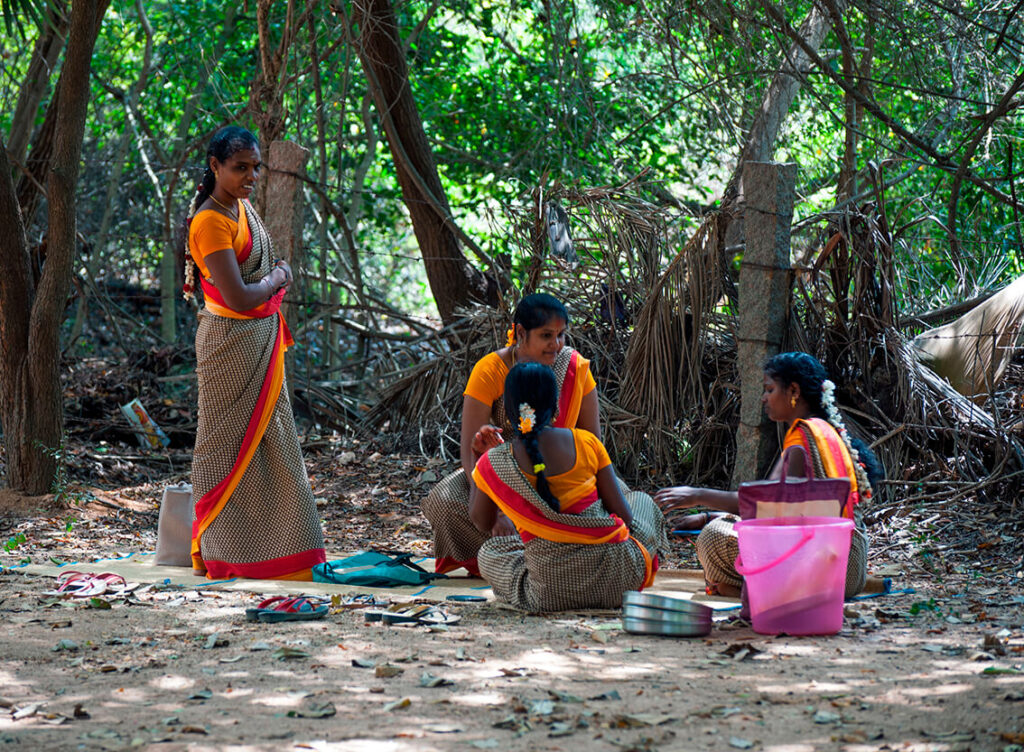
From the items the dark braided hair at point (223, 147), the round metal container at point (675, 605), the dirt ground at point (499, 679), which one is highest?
the dark braided hair at point (223, 147)

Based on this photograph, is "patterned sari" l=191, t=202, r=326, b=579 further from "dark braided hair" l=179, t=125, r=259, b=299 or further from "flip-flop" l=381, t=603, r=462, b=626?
"flip-flop" l=381, t=603, r=462, b=626

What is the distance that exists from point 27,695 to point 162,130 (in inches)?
400

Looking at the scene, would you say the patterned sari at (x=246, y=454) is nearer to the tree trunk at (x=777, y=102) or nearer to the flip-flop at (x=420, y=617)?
the flip-flop at (x=420, y=617)

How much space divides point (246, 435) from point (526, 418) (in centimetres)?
139

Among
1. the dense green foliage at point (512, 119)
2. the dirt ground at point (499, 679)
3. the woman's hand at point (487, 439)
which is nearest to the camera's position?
the dirt ground at point (499, 679)

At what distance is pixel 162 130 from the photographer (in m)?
12.0

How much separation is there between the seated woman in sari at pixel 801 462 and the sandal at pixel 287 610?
4.01 ft

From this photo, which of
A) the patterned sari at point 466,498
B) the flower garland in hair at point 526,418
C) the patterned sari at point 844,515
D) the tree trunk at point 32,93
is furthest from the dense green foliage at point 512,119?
the flower garland in hair at point 526,418

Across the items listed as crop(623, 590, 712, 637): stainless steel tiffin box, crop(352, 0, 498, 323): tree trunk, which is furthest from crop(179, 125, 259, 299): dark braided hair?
crop(352, 0, 498, 323): tree trunk

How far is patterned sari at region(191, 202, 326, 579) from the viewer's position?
4391mm

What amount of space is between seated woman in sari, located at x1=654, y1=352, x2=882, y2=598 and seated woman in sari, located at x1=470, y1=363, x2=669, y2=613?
21cm

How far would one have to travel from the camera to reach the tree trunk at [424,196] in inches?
320

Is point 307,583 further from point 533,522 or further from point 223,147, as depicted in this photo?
point 223,147

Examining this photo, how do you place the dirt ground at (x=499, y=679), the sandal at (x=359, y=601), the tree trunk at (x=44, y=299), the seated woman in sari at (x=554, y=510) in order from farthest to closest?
the tree trunk at (x=44, y=299) → the sandal at (x=359, y=601) → the seated woman in sari at (x=554, y=510) → the dirt ground at (x=499, y=679)
